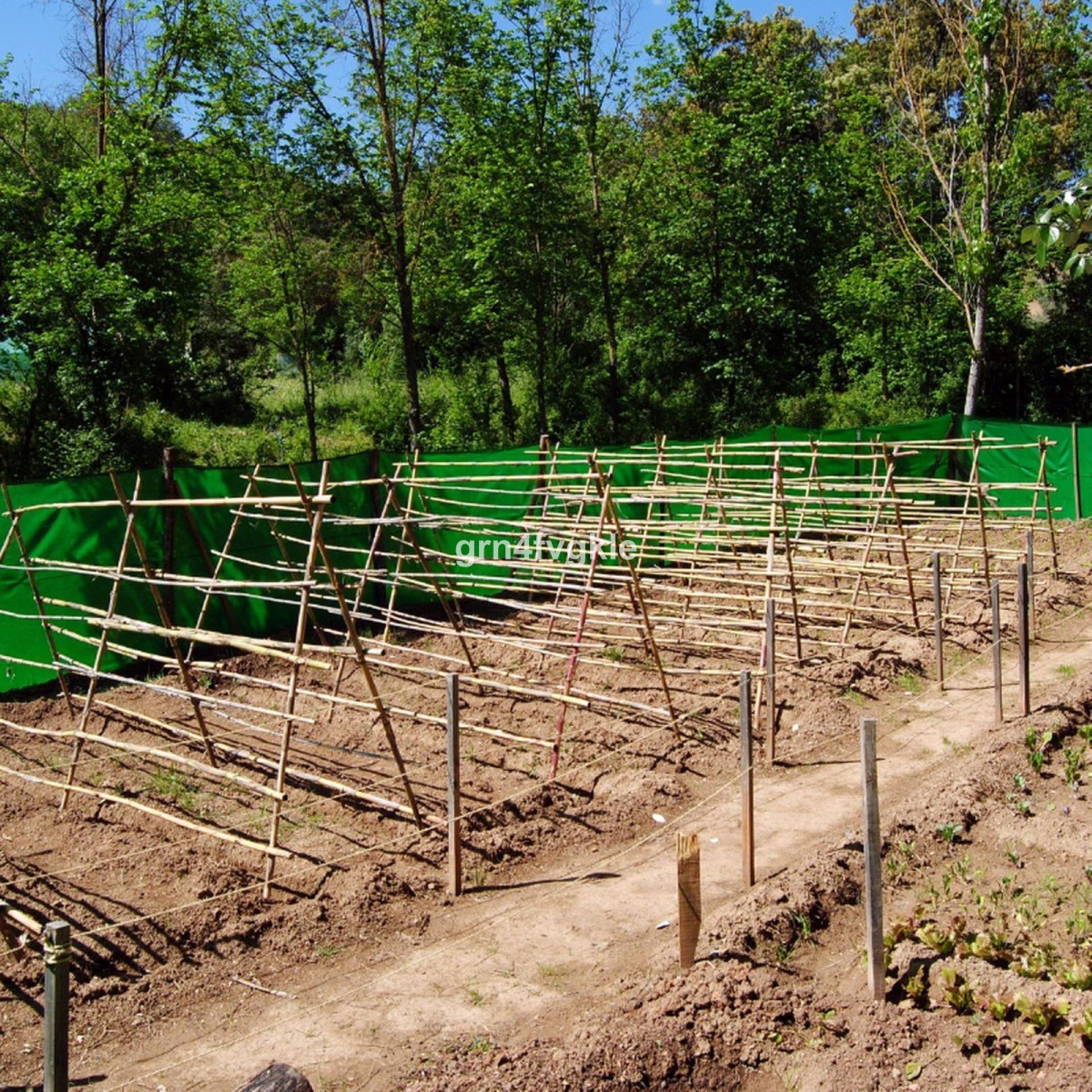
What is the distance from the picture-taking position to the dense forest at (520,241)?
1798 centimetres

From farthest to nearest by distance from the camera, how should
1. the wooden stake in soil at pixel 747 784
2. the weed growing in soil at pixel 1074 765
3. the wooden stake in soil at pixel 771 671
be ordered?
the wooden stake in soil at pixel 771 671 → the weed growing in soil at pixel 1074 765 → the wooden stake in soil at pixel 747 784

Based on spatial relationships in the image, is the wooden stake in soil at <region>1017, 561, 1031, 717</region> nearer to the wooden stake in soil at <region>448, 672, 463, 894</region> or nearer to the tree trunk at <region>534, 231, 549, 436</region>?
the wooden stake in soil at <region>448, 672, 463, 894</region>

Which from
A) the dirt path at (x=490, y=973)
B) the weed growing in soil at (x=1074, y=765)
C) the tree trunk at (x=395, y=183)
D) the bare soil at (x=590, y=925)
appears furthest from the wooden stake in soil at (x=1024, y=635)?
the tree trunk at (x=395, y=183)

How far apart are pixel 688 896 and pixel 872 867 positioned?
77 cm

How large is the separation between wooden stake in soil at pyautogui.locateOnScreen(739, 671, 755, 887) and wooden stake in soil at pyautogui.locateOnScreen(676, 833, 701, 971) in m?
1.13

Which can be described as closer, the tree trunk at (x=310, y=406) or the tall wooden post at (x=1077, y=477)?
the tall wooden post at (x=1077, y=477)

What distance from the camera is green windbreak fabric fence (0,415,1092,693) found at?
391 inches

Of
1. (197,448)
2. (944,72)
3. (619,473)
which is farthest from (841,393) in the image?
(197,448)

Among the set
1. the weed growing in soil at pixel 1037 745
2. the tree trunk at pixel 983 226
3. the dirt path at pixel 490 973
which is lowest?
the dirt path at pixel 490 973

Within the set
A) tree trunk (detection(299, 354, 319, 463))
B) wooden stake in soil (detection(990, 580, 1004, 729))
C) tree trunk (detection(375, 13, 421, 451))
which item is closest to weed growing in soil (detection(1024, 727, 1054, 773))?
wooden stake in soil (detection(990, 580, 1004, 729))

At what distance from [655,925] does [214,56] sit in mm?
17231

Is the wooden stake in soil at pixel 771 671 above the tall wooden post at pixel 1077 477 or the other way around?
the other way around

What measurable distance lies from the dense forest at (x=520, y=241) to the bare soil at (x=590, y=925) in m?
10.4

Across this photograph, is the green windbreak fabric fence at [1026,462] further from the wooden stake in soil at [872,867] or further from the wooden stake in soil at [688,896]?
the wooden stake in soil at [688,896]
